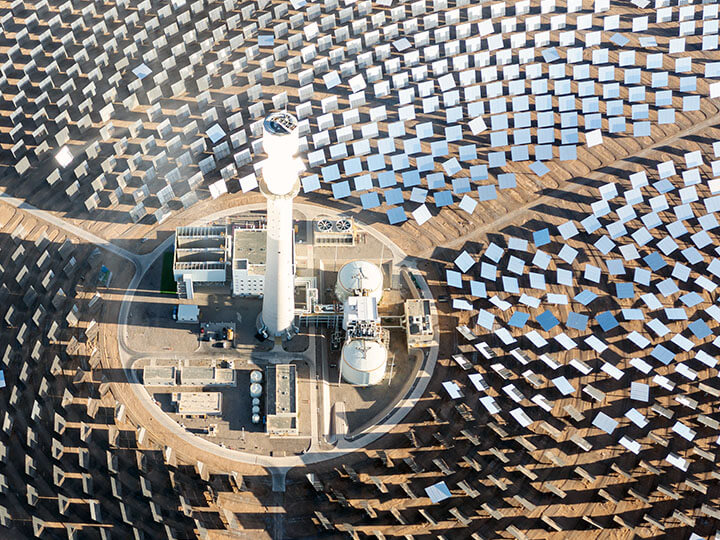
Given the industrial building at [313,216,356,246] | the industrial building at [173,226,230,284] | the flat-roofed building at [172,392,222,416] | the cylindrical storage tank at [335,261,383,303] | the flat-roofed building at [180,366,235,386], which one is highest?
the industrial building at [313,216,356,246]

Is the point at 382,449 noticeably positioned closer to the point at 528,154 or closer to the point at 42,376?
the point at 42,376

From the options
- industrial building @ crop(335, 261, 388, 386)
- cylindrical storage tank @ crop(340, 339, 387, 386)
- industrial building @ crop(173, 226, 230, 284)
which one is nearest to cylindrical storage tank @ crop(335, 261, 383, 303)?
industrial building @ crop(335, 261, 388, 386)

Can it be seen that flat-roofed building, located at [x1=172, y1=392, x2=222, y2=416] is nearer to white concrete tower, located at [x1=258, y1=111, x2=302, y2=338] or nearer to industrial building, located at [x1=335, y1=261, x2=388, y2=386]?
white concrete tower, located at [x1=258, y1=111, x2=302, y2=338]

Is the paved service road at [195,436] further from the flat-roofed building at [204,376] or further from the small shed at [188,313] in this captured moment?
the small shed at [188,313]

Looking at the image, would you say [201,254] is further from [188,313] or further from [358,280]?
[358,280]

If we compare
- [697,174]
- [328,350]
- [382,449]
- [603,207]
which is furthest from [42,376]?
[697,174]

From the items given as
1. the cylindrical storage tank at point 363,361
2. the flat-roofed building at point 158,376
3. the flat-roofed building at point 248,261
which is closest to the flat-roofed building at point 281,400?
the cylindrical storage tank at point 363,361

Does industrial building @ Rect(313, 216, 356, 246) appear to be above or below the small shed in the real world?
above

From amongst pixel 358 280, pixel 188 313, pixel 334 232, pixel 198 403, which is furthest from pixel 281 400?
pixel 334 232
